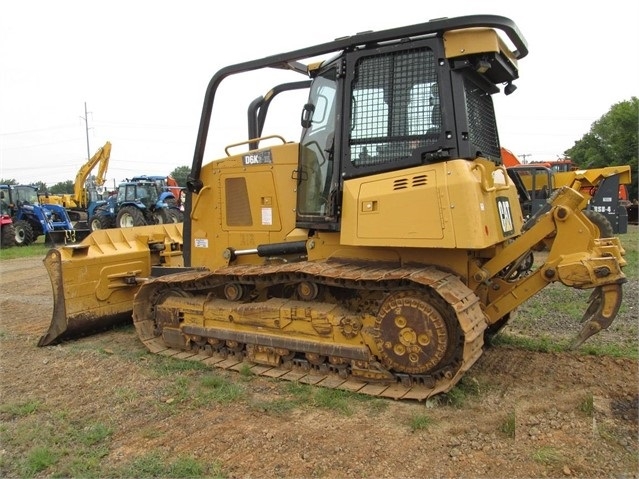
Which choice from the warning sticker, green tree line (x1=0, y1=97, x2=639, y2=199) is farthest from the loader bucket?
green tree line (x1=0, y1=97, x2=639, y2=199)

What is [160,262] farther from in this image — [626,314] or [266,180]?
[626,314]

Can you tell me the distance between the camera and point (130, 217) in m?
20.8

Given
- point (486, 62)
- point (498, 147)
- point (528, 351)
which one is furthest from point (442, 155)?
point (528, 351)

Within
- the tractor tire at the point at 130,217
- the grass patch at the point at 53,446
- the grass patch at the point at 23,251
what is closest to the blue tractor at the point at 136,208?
the tractor tire at the point at 130,217

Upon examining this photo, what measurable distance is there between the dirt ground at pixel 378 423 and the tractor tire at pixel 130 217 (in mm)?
15614

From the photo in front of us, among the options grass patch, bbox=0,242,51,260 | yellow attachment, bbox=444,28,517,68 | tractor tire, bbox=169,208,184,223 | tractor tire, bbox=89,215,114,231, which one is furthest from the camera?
tractor tire, bbox=89,215,114,231

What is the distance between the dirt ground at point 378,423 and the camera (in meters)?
3.22

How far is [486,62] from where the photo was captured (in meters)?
4.37

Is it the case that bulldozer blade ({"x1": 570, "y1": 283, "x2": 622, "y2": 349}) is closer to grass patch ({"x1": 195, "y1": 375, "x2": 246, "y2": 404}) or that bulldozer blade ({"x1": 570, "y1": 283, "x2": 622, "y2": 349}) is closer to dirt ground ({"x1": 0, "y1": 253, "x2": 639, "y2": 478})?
dirt ground ({"x1": 0, "y1": 253, "x2": 639, "y2": 478})

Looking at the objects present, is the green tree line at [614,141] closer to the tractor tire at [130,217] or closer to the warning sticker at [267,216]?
the tractor tire at [130,217]

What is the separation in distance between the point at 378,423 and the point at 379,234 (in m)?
1.50

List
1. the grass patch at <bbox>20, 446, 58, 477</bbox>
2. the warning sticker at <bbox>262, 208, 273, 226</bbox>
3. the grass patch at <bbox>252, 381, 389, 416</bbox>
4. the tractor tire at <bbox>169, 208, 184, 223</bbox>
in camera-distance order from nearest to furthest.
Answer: the grass patch at <bbox>20, 446, 58, 477</bbox>
the grass patch at <bbox>252, 381, 389, 416</bbox>
the warning sticker at <bbox>262, 208, 273, 226</bbox>
the tractor tire at <bbox>169, 208, 184, 223</bbox>

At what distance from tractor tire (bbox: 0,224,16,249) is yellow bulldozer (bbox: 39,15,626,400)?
56.8 ft

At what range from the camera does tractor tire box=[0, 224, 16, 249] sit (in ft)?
65.6
